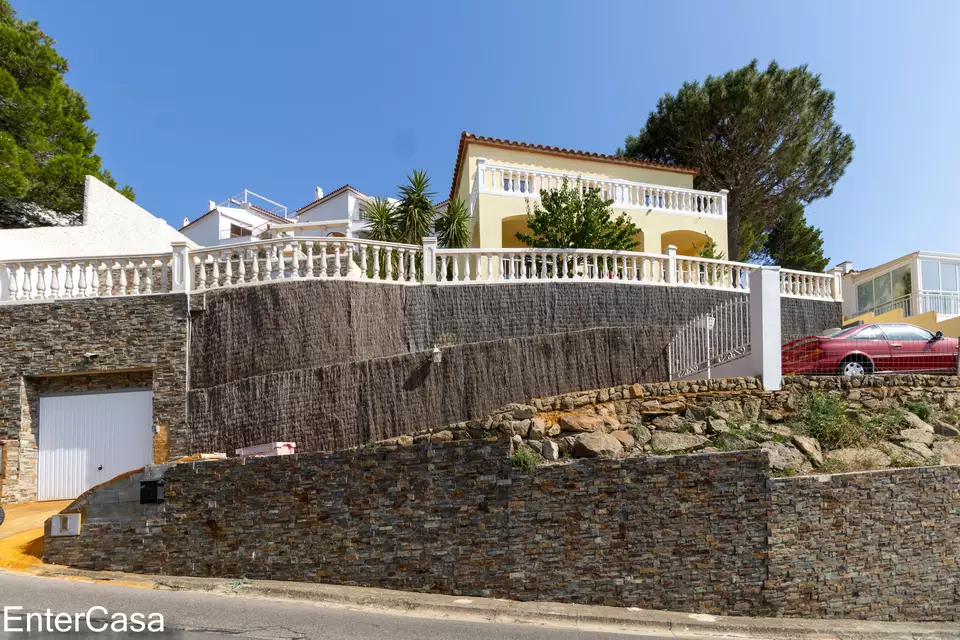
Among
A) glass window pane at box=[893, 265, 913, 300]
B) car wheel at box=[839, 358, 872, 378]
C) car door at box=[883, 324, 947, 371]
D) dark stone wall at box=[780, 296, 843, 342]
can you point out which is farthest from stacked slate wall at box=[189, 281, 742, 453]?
glass window pane at box=[893, 265, 913, 300]

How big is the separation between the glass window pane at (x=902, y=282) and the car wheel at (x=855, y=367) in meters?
10.4

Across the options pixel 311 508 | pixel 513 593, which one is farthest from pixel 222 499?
pixel 513 593

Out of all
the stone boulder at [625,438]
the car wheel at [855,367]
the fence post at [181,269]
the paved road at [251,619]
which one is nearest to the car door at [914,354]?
the car wheel at [855,367]

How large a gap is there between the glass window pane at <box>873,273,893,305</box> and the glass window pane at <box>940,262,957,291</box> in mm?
1327

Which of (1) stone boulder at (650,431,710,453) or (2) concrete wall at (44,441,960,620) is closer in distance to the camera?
(2) concrete wall at (44,441,960,620)

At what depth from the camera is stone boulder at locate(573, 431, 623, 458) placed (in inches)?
346

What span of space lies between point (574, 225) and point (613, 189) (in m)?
3.50

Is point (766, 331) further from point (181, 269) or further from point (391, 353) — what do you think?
point (181, 269)

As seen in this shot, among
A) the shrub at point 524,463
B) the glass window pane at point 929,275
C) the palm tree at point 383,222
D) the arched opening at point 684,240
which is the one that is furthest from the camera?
the glass window pane at point 929,275

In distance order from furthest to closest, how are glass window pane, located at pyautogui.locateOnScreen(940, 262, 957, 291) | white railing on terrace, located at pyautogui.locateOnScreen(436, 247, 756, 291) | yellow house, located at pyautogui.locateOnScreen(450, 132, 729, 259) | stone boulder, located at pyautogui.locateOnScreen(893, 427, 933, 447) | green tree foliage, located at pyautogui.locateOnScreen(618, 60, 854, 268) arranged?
1. green tree foliage, located at pyautogui.locateOnScreen(618, 60, 854, 268)
2. glass window pane, located at pyautogui.locateOnScreen(940, 262, 957, 291)
3. yellow house, located at pyautogui.locateOnScreen(450, 132, 729, 259)
4. white railing on terrace, located at pyautogui.locateOnScreen(436, 247, 756, 291)
5. stone boulder, located at pyautogui.locateOnScreen(893, 427, 933, 447)

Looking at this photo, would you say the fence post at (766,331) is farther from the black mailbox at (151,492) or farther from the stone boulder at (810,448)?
the black mailbox at (151,492)

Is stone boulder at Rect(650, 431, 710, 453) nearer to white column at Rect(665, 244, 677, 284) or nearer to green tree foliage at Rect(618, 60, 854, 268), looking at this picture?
white column at Rect(665, 244, 677, 284)

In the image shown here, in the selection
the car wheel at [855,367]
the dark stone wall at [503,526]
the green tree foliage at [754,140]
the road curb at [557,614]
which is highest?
the green tree foliage at [754,140]

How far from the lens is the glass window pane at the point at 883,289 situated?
20.9 metres
